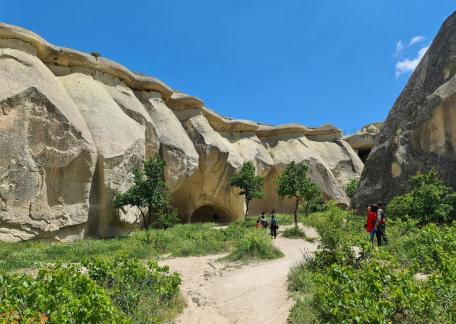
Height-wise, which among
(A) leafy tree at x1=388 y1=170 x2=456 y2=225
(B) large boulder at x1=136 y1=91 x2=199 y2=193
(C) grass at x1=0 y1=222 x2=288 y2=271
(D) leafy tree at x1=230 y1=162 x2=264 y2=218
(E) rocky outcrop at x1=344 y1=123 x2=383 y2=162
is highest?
(E) rocky outcrop at x1=344 y1=123 x2=383 y2=162

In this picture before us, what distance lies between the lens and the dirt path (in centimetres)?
704

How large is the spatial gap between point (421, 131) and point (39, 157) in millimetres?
16347

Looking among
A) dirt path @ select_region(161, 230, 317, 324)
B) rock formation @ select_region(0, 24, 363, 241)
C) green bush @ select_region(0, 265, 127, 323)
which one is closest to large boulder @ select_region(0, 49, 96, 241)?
rock formation @ select_region(0, 24, 363, 241)

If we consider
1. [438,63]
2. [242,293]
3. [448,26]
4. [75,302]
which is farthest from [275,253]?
[448,26]

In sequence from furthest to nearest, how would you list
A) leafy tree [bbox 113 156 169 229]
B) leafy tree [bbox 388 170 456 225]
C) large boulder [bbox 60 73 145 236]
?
large boulder [bbox 60 73 145 236]
leafy tree [bbox 113 156 169 229]
leafy tree [bbox 388 170 456 225]

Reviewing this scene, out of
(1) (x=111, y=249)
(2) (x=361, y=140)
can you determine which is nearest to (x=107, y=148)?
(1) (x=111, y=249)

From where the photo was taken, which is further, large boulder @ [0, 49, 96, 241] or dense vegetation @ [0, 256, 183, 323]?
large boulder @ [0, 49, 96, 241]

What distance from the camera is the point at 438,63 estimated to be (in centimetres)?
1694

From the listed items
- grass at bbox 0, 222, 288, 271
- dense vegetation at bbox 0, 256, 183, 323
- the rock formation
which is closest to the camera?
dense vegetation at bbox 0, 256, 183, 323

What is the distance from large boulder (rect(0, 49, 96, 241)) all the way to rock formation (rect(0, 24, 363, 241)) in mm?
40

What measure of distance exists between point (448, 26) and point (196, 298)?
1711cm

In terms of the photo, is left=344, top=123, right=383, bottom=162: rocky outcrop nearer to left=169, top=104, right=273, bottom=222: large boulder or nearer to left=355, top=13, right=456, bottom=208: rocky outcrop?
left=169, top=104, right=273, bottom=222: large boulder

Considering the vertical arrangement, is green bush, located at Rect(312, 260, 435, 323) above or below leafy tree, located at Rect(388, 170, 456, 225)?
below

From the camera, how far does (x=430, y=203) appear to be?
1300 centimetres
